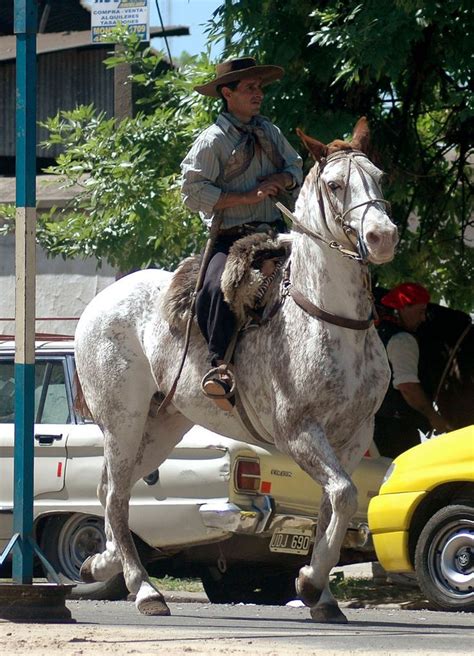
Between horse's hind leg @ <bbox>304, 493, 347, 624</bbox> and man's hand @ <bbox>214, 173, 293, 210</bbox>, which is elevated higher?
man's hand @ <bbox>214, 173, 293, 210</bbox>

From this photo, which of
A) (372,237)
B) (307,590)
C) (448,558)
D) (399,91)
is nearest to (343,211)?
(372,237)

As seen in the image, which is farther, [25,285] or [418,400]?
[418,400]

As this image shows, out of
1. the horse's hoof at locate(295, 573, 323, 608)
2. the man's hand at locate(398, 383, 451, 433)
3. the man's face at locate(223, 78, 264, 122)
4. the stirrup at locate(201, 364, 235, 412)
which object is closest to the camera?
the horse's hoof at locate(295, 573, 323, 608)

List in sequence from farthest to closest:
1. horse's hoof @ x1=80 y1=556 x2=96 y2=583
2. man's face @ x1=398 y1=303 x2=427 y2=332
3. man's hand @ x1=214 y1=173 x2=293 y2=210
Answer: man's face @ x1=398 y1=303 x2=427 y2=332, horse's hoof @ x1=80 y1=556 x2=96 y2=583, man's hand @ x1=214 y1=173 x2=293 y2=210

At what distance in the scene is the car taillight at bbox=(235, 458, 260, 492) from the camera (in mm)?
11102

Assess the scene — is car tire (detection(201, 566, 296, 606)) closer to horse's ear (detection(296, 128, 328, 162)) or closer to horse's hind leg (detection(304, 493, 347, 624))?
horse's hind leg (detection(304, 493, 347, 624))

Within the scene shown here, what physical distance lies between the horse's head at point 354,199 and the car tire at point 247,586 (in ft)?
15.2

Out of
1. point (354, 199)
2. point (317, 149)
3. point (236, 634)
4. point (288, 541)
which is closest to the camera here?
point (236, 634)

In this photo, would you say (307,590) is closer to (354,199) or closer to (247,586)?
(354,199)

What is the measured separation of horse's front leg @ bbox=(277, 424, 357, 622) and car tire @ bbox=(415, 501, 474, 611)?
227 cm

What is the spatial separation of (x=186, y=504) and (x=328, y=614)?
8.99ft

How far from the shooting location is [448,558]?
1079 centimetres

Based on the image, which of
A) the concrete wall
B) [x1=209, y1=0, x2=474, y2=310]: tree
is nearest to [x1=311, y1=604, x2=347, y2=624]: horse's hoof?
[x1=209, y1=0, x2=474, y2=310]: tree

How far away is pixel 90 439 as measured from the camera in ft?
39.0
